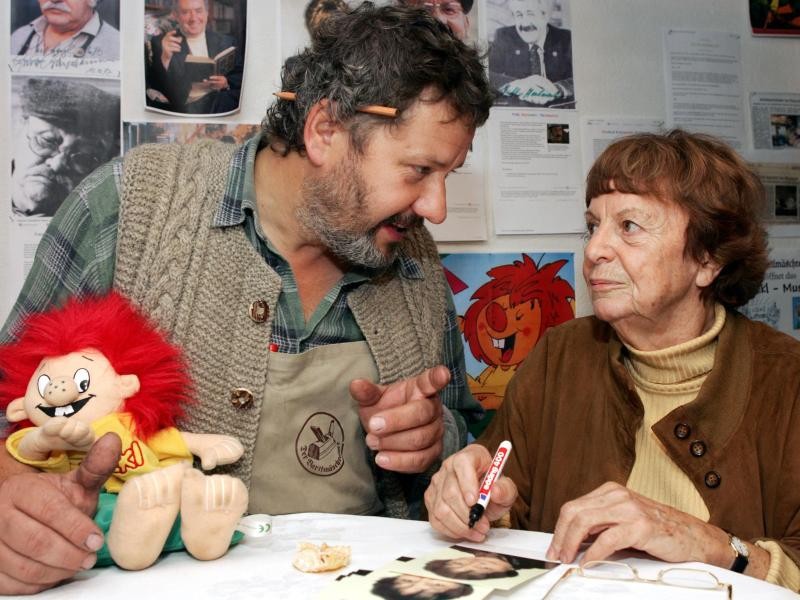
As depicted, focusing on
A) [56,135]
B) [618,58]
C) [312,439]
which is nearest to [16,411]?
[312,439]

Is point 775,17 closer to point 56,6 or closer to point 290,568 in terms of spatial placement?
point 56,6

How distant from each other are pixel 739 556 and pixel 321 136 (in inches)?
37.9

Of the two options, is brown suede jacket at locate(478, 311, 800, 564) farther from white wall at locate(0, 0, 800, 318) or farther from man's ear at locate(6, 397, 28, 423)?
man's ear at locate(6, 397, 28, 423)

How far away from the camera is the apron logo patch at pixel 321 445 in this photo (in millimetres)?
1422

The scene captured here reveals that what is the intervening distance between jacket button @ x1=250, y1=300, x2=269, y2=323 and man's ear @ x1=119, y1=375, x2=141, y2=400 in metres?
0.30

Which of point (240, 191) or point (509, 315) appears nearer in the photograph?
point (240, 191)

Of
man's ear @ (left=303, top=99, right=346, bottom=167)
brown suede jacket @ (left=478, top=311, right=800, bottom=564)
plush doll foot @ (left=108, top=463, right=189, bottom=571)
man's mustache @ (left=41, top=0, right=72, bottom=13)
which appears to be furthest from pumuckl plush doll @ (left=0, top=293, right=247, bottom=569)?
man's mustache @ (left=41, top=0, right=72, bottom=13)

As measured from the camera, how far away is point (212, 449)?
1157 mm

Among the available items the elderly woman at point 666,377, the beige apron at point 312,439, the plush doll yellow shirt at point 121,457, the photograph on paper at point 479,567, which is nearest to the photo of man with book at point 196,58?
the beige apron at point 312,439

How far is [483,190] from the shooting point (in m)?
2.10

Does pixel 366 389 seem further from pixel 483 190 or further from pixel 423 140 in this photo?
pixel 483 190

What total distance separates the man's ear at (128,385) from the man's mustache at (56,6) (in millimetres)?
1088

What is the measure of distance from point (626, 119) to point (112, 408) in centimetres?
160

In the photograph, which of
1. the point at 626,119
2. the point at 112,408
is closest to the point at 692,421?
the point at 112,408
